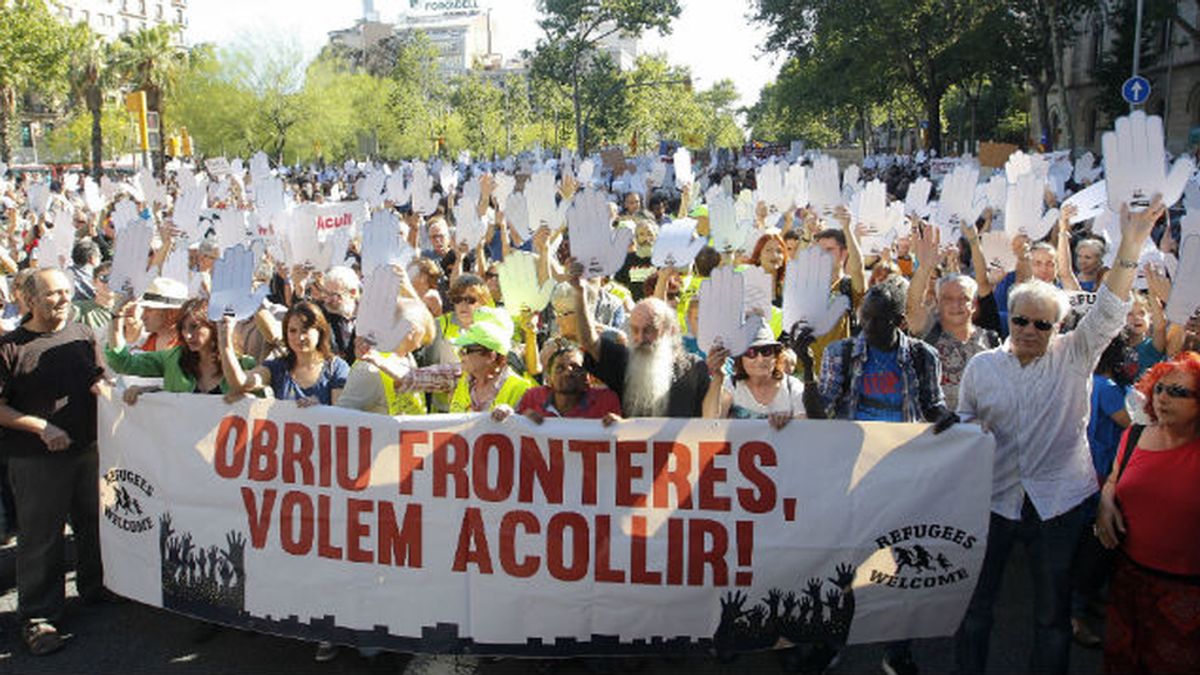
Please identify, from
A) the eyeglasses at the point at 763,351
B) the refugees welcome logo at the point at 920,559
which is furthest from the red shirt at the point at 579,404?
the refugees welcome logo at the point at 920,559

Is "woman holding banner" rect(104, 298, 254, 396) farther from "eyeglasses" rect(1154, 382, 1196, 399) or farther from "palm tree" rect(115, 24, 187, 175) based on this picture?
"palm tree" rect(115, 24, 187, 175)

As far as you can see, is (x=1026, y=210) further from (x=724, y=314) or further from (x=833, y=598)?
(x=833, y=598)

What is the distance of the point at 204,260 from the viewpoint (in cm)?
756

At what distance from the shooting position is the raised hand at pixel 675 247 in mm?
6000

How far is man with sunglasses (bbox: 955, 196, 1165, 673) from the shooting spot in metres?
3.55

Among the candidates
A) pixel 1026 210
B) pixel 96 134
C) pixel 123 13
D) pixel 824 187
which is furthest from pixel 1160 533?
pixel 123 13

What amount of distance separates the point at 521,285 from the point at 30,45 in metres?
32.9

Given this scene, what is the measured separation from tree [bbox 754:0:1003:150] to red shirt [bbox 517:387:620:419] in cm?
3139

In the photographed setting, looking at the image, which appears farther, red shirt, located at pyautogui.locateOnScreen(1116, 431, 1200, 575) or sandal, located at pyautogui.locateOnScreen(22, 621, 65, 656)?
sandal, located at pyautogui.locateOnScreen(22, 621, 65, 656)

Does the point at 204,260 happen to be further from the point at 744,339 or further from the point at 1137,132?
the point at 1137,132

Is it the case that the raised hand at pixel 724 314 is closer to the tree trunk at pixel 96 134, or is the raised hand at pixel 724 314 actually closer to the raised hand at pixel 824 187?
the raised hand at pixel 824 187

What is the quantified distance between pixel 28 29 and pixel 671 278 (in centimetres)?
3268

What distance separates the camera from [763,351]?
4.08 m

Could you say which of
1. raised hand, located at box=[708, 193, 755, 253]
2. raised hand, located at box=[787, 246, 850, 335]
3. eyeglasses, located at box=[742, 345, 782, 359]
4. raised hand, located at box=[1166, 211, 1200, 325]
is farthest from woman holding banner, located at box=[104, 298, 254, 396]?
raised hand, located at box=[1166, 211, 1200, 325]
